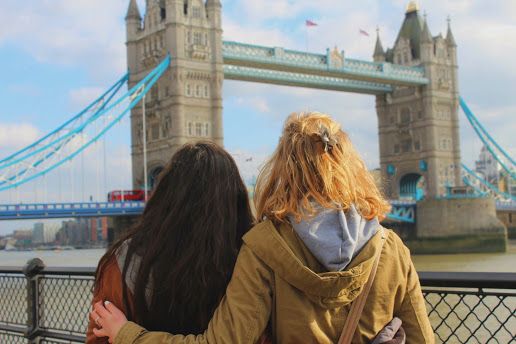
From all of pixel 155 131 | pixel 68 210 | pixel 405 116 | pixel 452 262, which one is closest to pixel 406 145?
pixel 405 116

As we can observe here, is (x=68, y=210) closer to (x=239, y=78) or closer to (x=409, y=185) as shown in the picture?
(x=239, y=78)

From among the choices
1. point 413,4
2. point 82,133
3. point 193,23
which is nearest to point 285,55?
point 193,23

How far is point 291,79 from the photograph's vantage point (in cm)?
3081

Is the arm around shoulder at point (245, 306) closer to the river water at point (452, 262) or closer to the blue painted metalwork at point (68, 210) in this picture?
the river water at point (452, 262)

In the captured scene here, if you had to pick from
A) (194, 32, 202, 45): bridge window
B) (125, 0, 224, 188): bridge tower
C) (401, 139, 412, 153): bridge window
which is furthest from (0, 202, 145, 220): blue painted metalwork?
(401, 139, 412, 153): bridge window

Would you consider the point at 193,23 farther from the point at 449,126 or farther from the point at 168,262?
the point at 168,262

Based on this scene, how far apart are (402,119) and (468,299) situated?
27.0m

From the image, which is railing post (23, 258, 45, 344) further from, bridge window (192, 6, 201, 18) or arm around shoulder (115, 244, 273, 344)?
bridge window (192, 6, 201, 18)

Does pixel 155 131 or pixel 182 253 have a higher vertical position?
pixel 155 131

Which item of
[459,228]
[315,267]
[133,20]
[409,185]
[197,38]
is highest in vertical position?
[133,20]

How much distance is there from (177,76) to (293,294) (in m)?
26.5

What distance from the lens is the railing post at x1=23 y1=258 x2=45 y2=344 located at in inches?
123

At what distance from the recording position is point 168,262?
1.83 meters

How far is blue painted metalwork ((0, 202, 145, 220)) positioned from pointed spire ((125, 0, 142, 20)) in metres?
9.84
